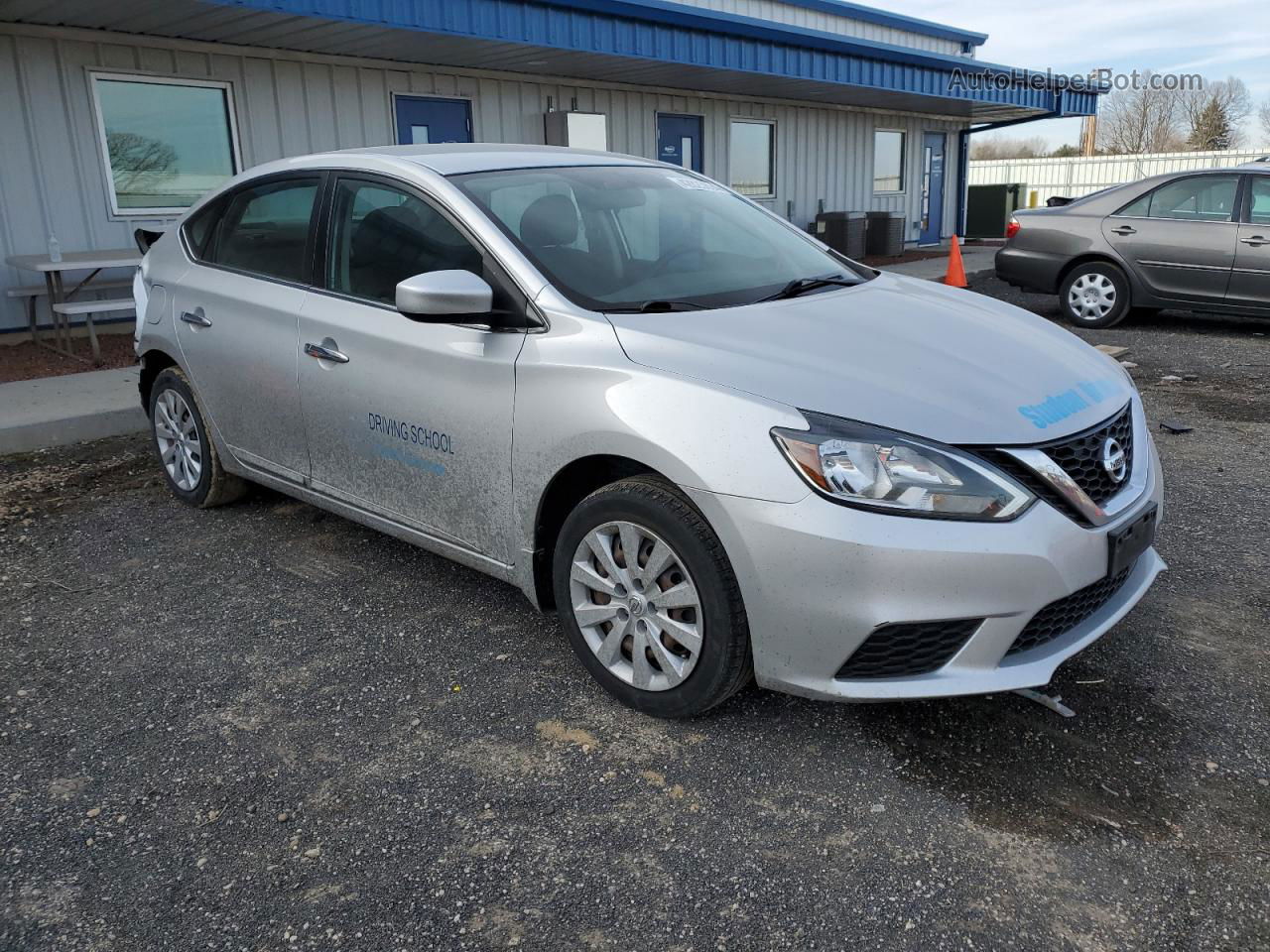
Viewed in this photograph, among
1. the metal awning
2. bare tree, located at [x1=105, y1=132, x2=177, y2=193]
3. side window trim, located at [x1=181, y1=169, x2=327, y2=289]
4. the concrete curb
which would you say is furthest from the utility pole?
side window trim, located at [x1=181, y1=169, x2=327, y2=289]

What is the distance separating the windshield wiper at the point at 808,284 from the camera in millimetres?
3512

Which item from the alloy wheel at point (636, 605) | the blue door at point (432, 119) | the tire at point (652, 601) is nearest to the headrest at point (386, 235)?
the tire at point (652, 601)

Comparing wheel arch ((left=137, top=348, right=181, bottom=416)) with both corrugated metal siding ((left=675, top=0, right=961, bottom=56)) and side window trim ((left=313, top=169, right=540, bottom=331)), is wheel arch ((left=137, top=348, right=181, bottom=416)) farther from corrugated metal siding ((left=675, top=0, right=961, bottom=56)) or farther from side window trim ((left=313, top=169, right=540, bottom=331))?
corrugated metal siding ((left=675, top=0, right=961, bottom=56))

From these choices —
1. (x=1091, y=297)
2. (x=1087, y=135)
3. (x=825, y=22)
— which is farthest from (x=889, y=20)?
(x=1087, y=135)

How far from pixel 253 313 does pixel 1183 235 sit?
860 cm

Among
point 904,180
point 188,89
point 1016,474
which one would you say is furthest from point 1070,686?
point 904,180

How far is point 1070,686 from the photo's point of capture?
3227mm

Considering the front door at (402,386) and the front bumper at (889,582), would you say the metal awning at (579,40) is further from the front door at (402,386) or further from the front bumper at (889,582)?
the front bumper at (889,582)

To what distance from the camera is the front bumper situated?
2.53m

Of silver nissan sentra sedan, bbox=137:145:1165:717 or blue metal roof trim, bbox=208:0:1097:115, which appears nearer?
silver nissan sentra sedan, bbox=137:145:1165:717

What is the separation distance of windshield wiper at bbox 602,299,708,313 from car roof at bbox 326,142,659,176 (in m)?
0.93

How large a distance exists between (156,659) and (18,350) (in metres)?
6.45

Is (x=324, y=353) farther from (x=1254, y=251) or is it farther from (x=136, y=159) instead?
(x=1254, y=251)

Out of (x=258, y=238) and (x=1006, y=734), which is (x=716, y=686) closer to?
(x=1006, y=734)
